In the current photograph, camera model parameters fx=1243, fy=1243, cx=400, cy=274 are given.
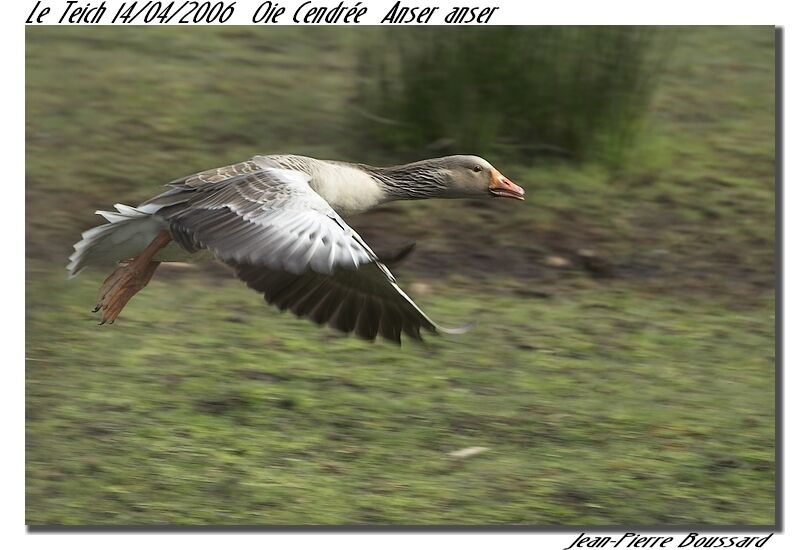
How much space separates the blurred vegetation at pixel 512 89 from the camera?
8977 mm

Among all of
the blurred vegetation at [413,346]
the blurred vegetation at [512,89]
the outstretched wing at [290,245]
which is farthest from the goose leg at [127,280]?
the blurred vegetation at [512,89]

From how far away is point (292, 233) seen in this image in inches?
191

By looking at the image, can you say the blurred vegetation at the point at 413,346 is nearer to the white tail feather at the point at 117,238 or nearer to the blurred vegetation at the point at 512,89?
the blurred vegetation at the point at 512,89

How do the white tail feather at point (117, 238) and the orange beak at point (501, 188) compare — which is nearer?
the white tail feather at point (117, 238)

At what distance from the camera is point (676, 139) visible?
993 centimetres

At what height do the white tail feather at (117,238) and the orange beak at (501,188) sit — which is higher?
the orange beak at (501,188)

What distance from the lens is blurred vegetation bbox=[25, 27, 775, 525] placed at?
19.0 feet

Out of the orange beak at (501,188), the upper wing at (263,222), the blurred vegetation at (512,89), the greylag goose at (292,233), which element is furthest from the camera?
the blurred vegetation at (512,89)

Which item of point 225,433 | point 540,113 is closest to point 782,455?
point 225,433

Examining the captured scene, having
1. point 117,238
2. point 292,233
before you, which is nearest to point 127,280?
point 117,238

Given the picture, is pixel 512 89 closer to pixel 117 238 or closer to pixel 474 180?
pixel 474 180

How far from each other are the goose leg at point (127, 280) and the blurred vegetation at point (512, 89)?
363 cm

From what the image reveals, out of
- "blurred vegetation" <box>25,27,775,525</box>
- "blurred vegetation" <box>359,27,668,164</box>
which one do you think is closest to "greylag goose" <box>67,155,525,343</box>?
"blurred vegetation" <box>25,27,775,525</box>

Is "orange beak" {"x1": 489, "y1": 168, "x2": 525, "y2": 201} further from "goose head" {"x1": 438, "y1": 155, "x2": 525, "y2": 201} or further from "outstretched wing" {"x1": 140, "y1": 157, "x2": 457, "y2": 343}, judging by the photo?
"outstretched wing" {"x1": 140, "y1": 157, "x2": 457, "y2": 343}
